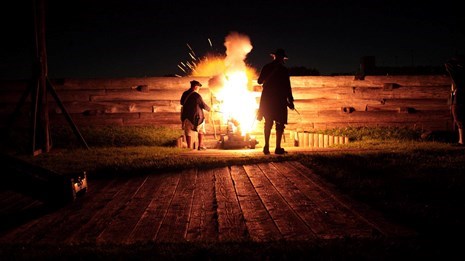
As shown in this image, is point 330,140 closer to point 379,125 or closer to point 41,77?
point 379,125

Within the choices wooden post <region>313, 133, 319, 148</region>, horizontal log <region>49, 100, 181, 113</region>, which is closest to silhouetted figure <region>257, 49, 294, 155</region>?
wooden post <region>313, 133, 319, 148</region>

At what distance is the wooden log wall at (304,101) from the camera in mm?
15398

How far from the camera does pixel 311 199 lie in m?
5.64

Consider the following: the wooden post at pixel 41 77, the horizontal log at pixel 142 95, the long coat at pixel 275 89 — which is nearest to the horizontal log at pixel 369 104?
the horizontal log at pixel 142 95

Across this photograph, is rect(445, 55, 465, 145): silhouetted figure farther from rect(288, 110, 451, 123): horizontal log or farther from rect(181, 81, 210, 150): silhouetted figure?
rect(181, 81, 210, 150): silhouetted figure

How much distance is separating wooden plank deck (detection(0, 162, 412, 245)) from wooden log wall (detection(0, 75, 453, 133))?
8.45 meters

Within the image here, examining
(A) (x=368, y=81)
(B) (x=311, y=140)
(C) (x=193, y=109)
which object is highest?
(A) (x=368, y=81)

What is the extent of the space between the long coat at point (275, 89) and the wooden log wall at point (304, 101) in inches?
213

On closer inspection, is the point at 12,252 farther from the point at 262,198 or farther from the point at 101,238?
the point at 262,198

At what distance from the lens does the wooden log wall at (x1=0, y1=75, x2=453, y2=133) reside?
1540 centimetres

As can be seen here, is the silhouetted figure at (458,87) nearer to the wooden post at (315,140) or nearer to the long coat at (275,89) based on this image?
the wooden post at (315,140)

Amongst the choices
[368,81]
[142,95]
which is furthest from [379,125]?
[142,95]

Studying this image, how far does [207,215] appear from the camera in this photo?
499 centimetres

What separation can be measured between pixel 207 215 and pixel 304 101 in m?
11.2
